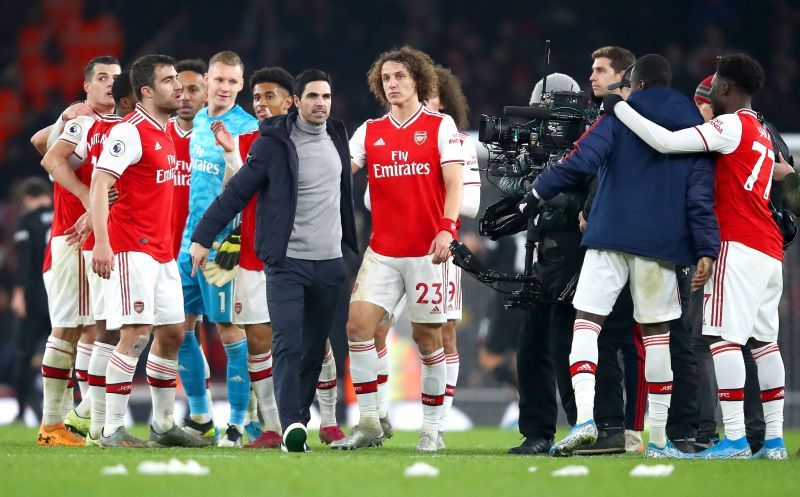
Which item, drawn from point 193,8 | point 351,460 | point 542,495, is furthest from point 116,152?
point 193,8

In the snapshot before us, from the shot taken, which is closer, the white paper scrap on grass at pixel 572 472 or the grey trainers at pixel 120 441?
the white paper scrap on grass at pixel 572 472

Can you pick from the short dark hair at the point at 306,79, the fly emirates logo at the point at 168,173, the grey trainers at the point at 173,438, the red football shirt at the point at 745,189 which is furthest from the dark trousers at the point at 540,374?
the fly emirates logo at the point at 168,173

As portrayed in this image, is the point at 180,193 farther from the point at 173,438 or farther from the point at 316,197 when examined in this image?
the point at 173,438

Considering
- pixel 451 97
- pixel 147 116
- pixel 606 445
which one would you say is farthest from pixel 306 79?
pixel 606 445

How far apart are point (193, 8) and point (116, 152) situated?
11503mm

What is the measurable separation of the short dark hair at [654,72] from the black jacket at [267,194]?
6.61 feet

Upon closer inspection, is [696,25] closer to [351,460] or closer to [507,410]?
[507,410]

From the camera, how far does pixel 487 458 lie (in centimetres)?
716

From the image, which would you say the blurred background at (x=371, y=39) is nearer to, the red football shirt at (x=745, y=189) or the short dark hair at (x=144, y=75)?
the short dark hair at (x=144, y=75)

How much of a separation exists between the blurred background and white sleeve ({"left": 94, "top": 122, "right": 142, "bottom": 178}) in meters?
9.89

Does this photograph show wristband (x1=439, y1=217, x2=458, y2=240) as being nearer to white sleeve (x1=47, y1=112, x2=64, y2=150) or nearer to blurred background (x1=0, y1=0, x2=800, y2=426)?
white sleeve (x1=47, y1=112, x2=64, y2=150)

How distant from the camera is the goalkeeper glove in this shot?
847 centimetres

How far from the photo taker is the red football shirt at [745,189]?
23.4 ft

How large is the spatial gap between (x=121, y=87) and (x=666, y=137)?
347 cm
